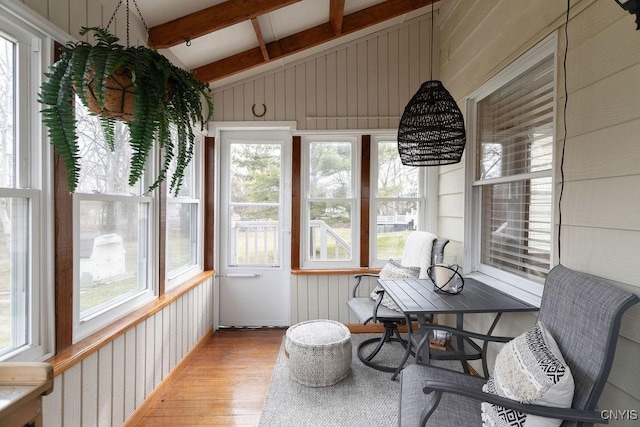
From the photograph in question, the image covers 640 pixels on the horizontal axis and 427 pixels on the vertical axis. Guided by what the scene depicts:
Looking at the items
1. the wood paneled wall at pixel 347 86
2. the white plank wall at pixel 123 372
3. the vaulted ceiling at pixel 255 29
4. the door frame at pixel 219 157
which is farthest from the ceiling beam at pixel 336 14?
the white plank wall at pixel 123 372

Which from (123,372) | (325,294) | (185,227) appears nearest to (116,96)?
(123,372)

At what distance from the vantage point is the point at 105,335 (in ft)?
5.62

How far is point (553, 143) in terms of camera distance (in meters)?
1.69

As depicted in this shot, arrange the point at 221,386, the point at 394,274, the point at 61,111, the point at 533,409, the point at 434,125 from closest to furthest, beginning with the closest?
the point at 61,111 → the point at 533,409 → the point at 434,125 → the point at 221,386 → the point at 394,274

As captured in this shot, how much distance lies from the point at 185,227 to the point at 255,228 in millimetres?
741

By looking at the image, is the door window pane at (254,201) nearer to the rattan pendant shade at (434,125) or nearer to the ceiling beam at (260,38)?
the ceiling beam at (260,38)

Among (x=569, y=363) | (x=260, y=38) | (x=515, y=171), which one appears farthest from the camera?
(x=260, y=38)

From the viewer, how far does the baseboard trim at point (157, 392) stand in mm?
1949

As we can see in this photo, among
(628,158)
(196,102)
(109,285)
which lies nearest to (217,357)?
(109,285)

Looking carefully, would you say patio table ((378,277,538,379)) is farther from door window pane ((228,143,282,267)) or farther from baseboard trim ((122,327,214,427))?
baseboard trim ((122,327,214,427))

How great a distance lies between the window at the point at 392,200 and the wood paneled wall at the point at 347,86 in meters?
0.33

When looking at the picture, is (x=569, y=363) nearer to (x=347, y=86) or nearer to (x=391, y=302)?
(x=391, y=302)

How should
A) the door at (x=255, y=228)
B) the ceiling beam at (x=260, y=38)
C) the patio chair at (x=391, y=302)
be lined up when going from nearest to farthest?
the ceiling beam at (x=260, y=38) < the patio chair at (x=391, y=302) < the door at (x=255, y=228)

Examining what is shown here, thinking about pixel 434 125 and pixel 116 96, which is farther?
pixel 434 125
